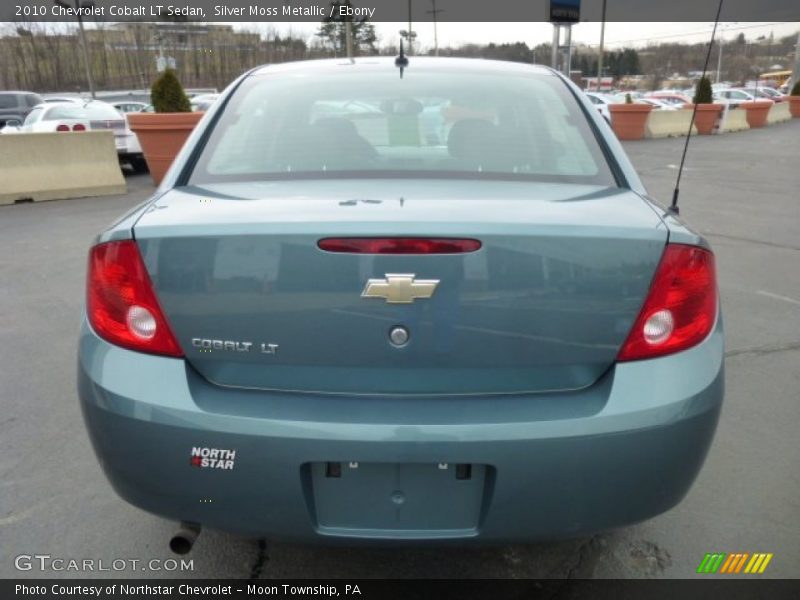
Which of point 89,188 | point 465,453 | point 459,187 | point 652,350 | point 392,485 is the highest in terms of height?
point 459,187

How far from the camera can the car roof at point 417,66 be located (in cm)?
276

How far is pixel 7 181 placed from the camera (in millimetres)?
9383

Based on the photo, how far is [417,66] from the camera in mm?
2795

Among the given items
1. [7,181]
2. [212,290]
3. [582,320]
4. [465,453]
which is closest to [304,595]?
[465,453]

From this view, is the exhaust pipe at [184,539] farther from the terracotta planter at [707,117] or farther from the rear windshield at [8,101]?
the terracotta planter at [707,117]

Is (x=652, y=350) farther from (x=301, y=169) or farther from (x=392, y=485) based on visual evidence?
(x=301, y=169)

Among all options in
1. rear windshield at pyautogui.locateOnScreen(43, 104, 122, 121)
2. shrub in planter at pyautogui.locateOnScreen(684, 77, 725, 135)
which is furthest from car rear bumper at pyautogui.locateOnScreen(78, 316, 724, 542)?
shrub in planter at pyautogui.locateOnScreen(684, 77, 725, 135)

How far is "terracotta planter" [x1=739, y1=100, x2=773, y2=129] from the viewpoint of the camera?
1019 inches

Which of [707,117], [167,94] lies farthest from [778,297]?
[707,117]

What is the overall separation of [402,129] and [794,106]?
122 ft

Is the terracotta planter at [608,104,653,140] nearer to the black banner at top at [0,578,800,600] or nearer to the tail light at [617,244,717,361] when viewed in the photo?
the black banner at top at [0,578,800,600]

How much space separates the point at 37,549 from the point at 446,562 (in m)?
1.43

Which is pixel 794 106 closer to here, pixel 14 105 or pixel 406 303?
pixel 14 105

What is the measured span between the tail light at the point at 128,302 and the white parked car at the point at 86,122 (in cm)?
1165
